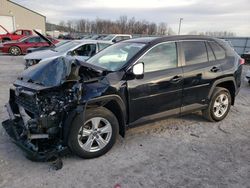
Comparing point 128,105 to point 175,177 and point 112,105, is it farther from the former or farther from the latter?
point 175,177

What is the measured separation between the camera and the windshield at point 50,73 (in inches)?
142

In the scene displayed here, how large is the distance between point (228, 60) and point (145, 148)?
2.72m

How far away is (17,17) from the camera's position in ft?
124

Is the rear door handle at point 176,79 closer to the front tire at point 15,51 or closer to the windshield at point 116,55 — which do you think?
the windshield at point 116,55

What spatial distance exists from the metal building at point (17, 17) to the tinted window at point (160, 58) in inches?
1414

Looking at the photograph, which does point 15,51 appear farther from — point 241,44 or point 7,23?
point 7,23

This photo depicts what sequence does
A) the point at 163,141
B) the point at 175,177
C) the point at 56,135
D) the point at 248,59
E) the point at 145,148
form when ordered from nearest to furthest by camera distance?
the point at 175,177, the point at 56,135, the point at 145,148, the point at 163,141, the point at 248,59

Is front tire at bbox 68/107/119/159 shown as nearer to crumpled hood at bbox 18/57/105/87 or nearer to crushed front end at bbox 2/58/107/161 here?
crushed front end at bbox 2/58/107/161

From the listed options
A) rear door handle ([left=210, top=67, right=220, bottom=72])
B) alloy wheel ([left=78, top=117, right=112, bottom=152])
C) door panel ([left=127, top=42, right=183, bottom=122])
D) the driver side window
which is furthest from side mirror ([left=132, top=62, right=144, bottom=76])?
the driver side window

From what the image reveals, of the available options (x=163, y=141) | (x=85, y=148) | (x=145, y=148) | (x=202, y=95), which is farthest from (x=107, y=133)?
(x=202, y=95)

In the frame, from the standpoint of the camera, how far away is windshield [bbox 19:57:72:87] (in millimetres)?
3613

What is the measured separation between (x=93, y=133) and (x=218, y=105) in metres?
2.96

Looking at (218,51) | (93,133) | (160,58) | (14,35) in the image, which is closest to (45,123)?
(93,133)

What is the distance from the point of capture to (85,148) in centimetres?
364
